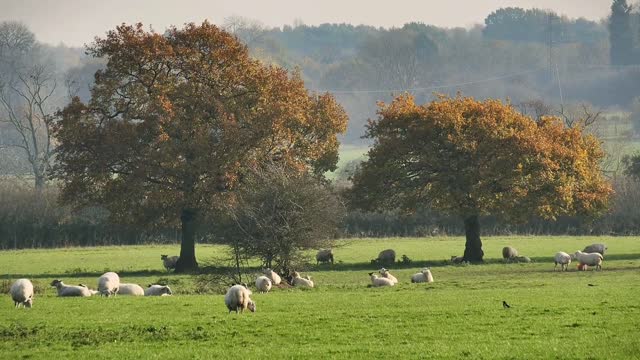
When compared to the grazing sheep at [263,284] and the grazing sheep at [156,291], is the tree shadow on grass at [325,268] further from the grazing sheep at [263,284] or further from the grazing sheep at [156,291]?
the grazing sheep at [156,291]

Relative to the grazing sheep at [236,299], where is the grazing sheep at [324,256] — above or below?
above

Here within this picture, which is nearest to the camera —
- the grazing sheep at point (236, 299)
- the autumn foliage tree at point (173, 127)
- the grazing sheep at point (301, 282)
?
the grazing sheep at point (236, 299)

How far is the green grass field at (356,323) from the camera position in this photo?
25.9m

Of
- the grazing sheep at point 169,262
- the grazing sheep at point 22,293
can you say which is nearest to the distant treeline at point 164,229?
the grazing sheep at point 169,262

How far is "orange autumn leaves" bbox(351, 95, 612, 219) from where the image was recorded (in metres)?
65.2

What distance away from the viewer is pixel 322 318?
31.8 meters

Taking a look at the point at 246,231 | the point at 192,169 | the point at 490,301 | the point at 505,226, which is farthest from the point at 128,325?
Answer: the point at 505,226

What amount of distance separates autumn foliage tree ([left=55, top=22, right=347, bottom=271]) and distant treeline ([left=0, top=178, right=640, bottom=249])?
59.5 feet

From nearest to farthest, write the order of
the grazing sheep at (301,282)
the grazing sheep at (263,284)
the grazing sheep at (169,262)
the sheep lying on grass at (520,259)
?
the grazing sheep at (263,284) < the grazing sheep at (301,282) < the grazing sheep at (169,262) < the sheep lying on grass at (520,259)

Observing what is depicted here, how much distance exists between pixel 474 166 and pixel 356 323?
121ft

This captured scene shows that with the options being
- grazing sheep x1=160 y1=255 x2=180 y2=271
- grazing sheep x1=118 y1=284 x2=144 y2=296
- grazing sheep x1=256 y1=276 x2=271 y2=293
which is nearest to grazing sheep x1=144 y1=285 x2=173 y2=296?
grazing sheep x1=118 y1=284 x2=144 y2=296

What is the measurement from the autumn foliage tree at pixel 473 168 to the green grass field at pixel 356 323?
14117mm

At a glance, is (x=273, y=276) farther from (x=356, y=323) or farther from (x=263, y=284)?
(x=356, y=323)

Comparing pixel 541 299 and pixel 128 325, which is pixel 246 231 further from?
pixel 128 325
